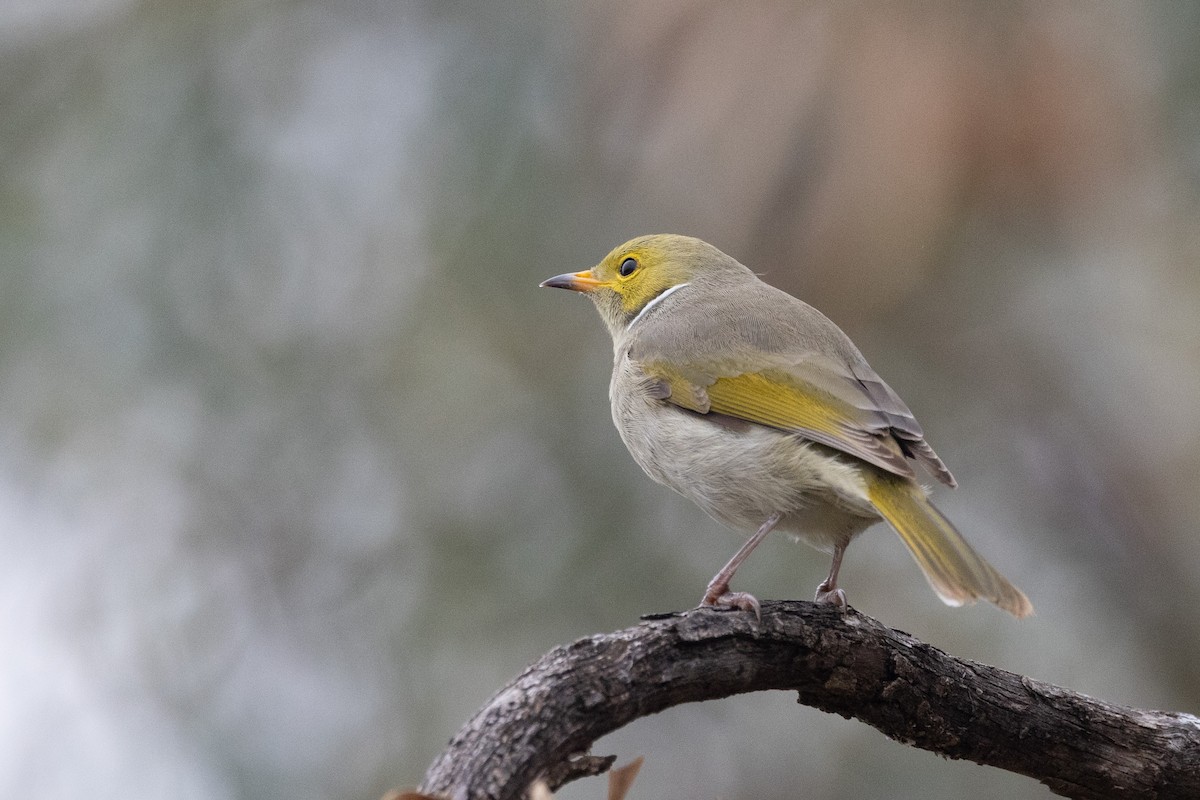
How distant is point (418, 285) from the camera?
672cm

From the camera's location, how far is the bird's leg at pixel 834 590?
334 cm

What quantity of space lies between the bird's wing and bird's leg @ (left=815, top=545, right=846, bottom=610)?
1.21 feet

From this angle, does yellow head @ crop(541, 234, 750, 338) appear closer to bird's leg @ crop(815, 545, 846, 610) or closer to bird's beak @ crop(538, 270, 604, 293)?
bird's beak @ crop(538, 270, 604, 293)

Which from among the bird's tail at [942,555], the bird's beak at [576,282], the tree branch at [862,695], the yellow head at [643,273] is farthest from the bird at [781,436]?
the bird's beak at [576,282]

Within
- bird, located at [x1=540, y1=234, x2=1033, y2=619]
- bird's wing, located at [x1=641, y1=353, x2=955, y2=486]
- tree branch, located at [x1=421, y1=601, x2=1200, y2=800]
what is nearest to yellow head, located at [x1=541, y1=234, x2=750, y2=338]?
bird, located at [x1=540, y1=234, x2=1033, y2=619]

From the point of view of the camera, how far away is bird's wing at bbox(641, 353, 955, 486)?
386cm

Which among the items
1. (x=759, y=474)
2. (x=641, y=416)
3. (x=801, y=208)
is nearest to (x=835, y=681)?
(x=759, y=474)

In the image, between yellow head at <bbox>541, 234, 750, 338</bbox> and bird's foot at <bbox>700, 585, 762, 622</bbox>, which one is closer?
bird's foot at <bbox>700, 585, 762, 622</bbox>

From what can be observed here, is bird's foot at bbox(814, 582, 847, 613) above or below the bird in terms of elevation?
below

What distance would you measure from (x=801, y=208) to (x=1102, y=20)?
6.03 ft

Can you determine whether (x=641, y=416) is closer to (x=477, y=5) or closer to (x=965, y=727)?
(x=965, y=727)

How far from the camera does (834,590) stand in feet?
12.0

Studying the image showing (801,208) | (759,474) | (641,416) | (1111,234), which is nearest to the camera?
(759,474)

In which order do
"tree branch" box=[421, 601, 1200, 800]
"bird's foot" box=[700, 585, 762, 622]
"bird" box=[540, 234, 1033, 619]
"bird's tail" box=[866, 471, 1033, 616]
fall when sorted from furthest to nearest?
"bird" box=[540, 234, 1033, 619], "bird's tail" box=[866, 471, 1033, 616], "bird's foot" box=[700, 585, 762, 622], "tree branch" box=[421, 601, 1200, 800]
